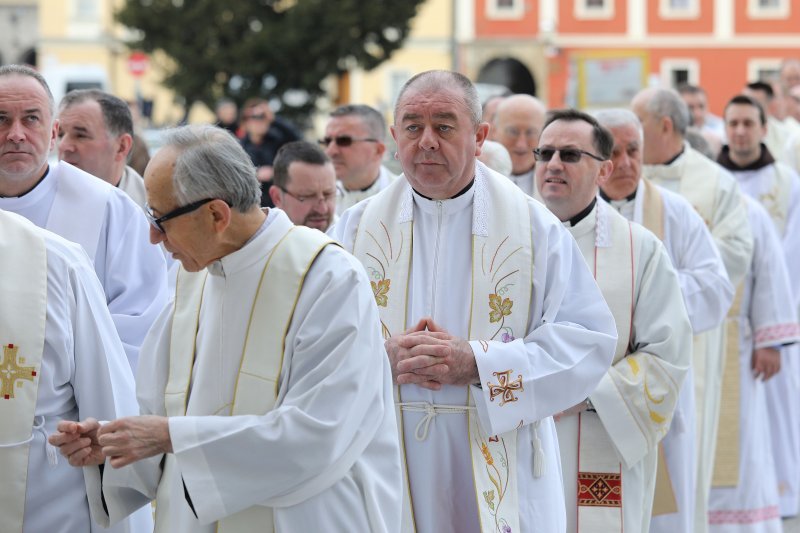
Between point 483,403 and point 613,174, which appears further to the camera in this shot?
point 613,174

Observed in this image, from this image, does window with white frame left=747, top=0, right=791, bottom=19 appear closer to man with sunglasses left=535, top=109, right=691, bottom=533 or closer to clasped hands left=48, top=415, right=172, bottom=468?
man with sunglasses left=535, top=109, right=691, bottom=533

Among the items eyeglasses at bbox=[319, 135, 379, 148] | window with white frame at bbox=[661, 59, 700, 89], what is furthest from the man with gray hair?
window with white frame at bbox=[661, 59, 700, 89]

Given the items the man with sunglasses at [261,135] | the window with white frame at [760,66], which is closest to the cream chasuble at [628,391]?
the man with sunglasses at [261,135]

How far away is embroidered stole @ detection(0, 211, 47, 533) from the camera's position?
3.98 metres

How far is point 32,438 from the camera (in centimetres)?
403

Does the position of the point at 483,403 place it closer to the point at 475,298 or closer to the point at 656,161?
the point at 475,298

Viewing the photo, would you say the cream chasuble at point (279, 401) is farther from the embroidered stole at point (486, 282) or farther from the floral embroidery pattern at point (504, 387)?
the embroidered stole at point (486, 282)

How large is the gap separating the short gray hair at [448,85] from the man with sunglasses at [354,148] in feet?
9.64

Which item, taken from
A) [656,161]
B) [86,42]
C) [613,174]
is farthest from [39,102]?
[86,42]

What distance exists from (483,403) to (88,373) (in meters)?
1.15

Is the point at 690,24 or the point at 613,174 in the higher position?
the point at 690,24

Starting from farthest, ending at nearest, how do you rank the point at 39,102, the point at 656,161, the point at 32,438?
the point at 656,161
the point at 39,102
the point at 32,438

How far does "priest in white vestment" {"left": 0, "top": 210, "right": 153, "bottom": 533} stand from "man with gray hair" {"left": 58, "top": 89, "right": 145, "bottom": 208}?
1895mm

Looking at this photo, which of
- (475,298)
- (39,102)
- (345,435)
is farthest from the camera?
(39,102)
